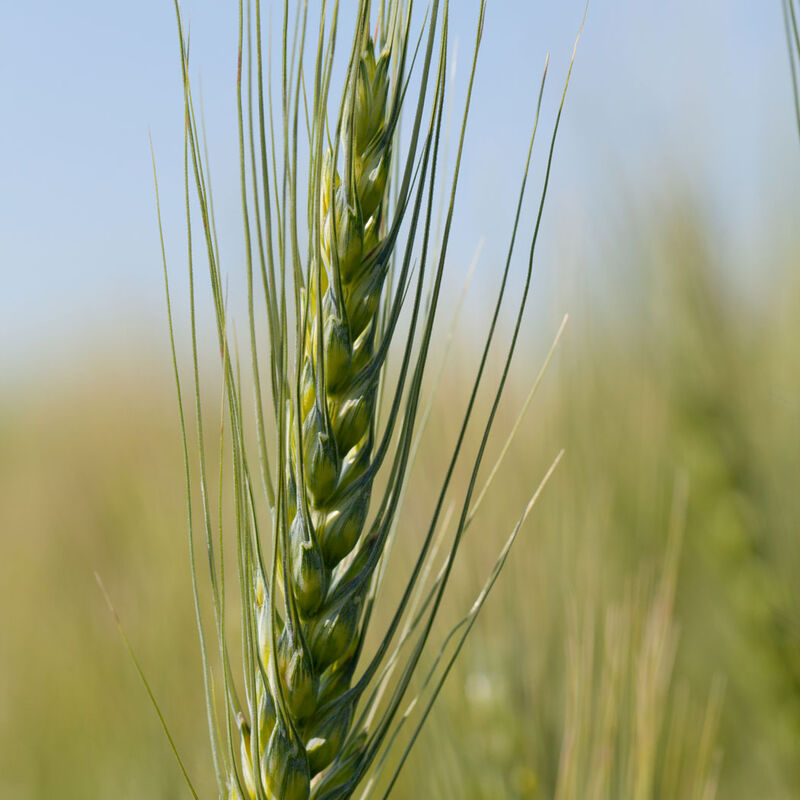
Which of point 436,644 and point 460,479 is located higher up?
point 460,479

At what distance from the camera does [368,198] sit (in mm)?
359

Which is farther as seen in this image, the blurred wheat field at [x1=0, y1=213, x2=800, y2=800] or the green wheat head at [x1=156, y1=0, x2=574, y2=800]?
the blurred wheat field at [x1=0, y1=213, x2=800, y2=800]

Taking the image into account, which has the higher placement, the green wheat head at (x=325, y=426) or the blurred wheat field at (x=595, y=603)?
the green wheat head at (x=325, y=426)

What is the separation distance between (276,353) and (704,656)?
1186 millimetres

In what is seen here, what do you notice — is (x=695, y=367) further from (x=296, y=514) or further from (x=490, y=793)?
(x=296, y=514)

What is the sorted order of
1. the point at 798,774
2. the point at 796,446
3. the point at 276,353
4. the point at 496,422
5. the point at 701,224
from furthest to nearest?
the point at 496,422
the point at 701,224
the point at 796,446
the point at 798,774
the point at 276,353

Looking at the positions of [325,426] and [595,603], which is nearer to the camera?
[325,426]

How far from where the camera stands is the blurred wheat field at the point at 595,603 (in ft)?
2.51

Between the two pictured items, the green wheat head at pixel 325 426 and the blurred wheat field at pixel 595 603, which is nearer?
the green wheat head at pixel 325 426

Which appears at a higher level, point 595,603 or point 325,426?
point 325,426

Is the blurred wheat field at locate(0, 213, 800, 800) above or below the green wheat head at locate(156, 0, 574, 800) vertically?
below

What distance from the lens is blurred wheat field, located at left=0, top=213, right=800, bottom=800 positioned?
765 millimetres

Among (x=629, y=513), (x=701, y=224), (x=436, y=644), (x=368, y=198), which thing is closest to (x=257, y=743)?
(x=368, y=198)

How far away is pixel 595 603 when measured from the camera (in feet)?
2.56
